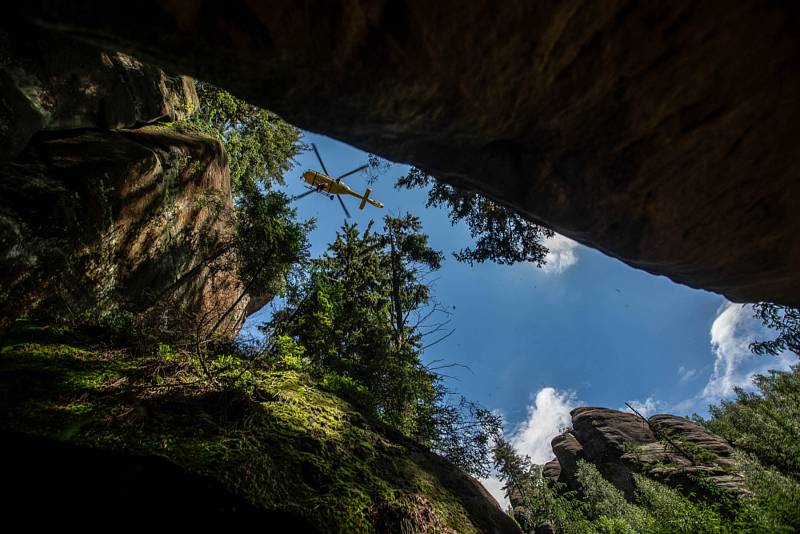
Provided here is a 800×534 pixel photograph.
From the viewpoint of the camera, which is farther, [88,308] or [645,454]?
[645,454]

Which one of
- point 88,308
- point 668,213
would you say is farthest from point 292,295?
point 668,213

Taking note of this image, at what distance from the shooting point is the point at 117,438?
2045mm

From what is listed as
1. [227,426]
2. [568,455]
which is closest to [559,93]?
[227,426]

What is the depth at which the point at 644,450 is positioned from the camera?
17469 millimetres

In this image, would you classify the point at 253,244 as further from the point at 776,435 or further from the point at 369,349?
the point at 776,435

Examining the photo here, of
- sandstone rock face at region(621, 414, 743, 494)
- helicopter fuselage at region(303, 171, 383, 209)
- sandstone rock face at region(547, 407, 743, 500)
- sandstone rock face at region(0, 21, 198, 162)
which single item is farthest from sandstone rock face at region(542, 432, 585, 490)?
sandstone rock face at region(0, 21, 198, 162)

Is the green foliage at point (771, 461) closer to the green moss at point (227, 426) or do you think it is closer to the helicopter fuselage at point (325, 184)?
the green moss at point (227, 426)

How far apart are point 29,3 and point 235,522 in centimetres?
374

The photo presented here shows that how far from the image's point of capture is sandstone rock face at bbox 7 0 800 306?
8.20 feet

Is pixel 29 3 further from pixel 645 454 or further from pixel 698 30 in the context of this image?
pixel 645 454

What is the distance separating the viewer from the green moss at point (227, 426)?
2.13 m

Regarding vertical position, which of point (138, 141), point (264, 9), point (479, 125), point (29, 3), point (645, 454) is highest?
point (645, 454)

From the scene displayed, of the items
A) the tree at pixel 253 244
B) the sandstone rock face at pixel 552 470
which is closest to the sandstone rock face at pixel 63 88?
the tree at pixel 253 244

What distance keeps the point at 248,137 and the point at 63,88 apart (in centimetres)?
803
